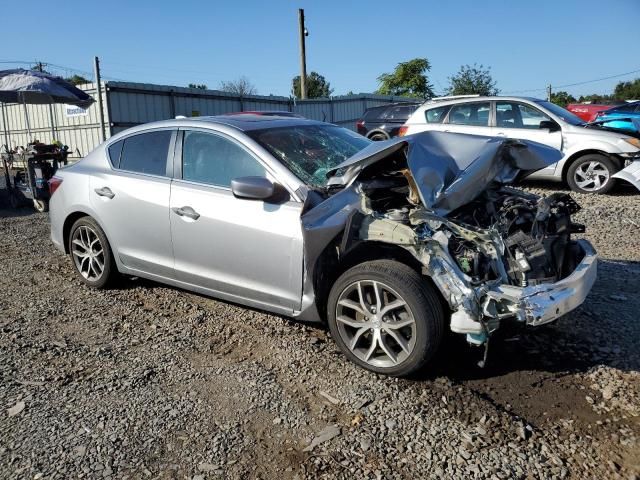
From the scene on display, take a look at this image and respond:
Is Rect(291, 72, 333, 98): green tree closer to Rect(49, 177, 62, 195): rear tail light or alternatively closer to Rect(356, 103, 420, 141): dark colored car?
Rect(356, 103, 420, 141): dark colored car

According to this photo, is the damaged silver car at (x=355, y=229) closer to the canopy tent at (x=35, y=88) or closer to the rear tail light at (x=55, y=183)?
the rear tail light at (x=55, y=183)

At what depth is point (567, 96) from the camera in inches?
2021

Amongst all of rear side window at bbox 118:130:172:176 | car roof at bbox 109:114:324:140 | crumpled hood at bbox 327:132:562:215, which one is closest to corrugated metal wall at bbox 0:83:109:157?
rear side window at bbox 118:130:172:176

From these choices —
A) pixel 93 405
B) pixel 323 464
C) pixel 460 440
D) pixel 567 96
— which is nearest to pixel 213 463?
pixel 323 464

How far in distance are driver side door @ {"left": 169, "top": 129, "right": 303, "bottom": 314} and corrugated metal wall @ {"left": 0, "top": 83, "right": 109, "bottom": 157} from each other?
12591 millimetres

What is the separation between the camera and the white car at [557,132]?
28.7 feet

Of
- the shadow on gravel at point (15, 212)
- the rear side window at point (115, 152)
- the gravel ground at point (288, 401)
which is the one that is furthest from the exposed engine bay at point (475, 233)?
the shadow on gravel at point (15, 212)

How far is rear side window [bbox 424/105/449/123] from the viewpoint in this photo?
10.4 m

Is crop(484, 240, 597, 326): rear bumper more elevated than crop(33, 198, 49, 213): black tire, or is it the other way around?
crop(33, 198, 49, 213): black tire

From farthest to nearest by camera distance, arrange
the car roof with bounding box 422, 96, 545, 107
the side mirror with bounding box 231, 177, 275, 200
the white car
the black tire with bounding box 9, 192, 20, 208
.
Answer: the black tire with bounding box 9, 192, 20, 208 → the car roof with bounding box 422, 96, 545, 107 → the white car → the side mirror with bounding box 231, 177, 275, 200

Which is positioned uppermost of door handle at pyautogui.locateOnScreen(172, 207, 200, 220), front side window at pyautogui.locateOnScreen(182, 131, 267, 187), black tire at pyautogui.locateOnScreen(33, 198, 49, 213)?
front side window at pyautogui.locateOnScreen(182, 131, 267, 187)

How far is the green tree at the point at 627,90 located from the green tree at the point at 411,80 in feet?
101

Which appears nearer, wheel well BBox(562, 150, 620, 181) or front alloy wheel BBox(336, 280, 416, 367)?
front alloy wheel BBox(336, 280, 416, 367)

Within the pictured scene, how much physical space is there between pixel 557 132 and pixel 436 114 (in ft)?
7.65
